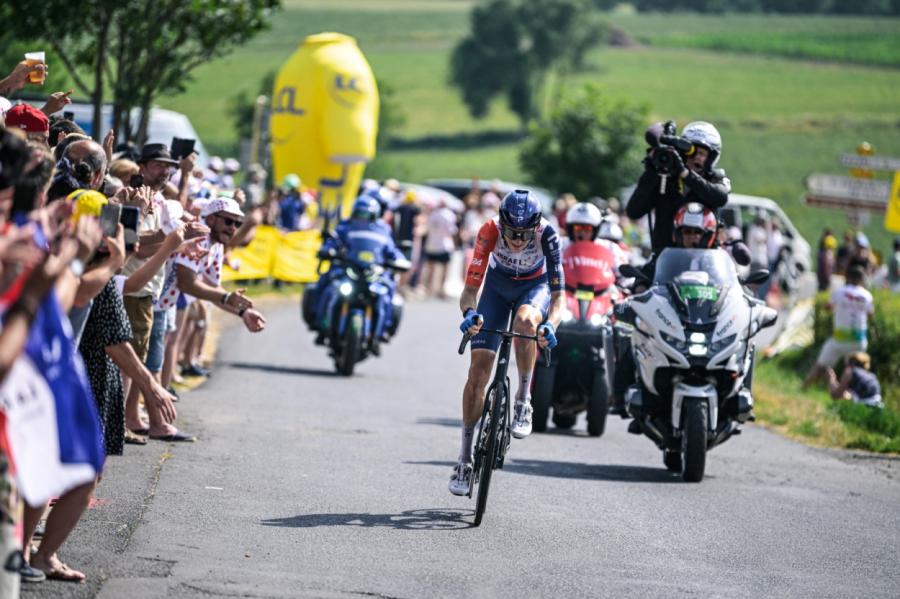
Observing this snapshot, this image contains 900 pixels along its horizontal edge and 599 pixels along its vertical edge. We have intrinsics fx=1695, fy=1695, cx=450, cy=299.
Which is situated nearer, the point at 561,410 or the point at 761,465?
the point at 761,465

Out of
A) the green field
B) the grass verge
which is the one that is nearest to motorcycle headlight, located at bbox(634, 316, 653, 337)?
the grass verge

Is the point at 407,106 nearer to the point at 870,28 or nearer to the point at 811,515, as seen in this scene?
the point at 870,28

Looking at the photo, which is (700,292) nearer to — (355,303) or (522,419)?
(522,419)

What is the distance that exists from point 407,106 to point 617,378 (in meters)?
98.8

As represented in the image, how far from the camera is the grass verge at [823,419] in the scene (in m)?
15.9

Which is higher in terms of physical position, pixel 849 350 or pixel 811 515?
pixel 811 515

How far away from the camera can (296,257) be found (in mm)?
30422

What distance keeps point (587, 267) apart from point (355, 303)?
4.56 metres

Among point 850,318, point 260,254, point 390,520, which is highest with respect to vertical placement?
point 390,520

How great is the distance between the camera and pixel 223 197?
42.6ft

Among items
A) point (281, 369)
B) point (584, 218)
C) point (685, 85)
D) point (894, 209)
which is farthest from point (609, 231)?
point (685, 85)

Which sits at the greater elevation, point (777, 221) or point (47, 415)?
point (47, 415)

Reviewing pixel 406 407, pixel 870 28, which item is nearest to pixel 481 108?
pixel 870 28

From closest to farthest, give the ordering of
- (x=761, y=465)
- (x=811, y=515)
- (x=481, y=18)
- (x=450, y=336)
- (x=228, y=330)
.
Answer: (x=811, y=515), (x=761, y=465), (x=228, y=330), (x=450, y=336), (x=481, y=18)
